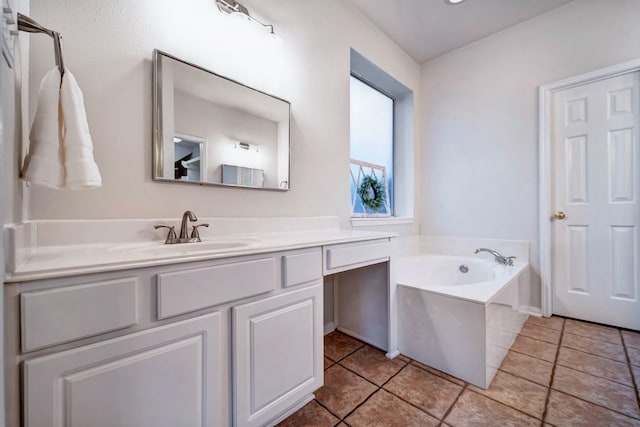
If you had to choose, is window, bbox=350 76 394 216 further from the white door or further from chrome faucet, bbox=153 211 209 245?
chrome faucet, bbox=153 211 209 245

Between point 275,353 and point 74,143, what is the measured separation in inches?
38.8

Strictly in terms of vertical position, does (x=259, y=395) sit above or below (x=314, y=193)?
below

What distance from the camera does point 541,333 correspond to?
6.47 ft

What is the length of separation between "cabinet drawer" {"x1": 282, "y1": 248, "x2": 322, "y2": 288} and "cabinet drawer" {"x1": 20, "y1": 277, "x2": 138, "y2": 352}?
0.52 m

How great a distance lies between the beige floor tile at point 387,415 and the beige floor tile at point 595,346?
1.36m

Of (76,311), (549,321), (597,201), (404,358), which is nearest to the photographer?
(76,311)

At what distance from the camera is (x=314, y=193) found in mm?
1888

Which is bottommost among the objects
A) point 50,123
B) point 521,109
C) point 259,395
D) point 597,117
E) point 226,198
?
point 259,395

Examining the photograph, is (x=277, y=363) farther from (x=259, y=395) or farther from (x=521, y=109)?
(x=521, y=109)

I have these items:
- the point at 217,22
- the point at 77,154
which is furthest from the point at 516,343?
the point at 217,22

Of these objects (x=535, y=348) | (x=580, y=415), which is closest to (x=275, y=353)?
(x=580, y=415)

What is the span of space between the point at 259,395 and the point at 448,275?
210 cm

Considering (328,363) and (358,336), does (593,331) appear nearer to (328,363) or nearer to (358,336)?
(358,336)

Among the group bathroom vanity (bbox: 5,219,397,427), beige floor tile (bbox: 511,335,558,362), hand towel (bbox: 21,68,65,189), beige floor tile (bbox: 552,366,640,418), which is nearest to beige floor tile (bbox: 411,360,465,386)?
beige floor tile (bbox: 552,366,640,418)
